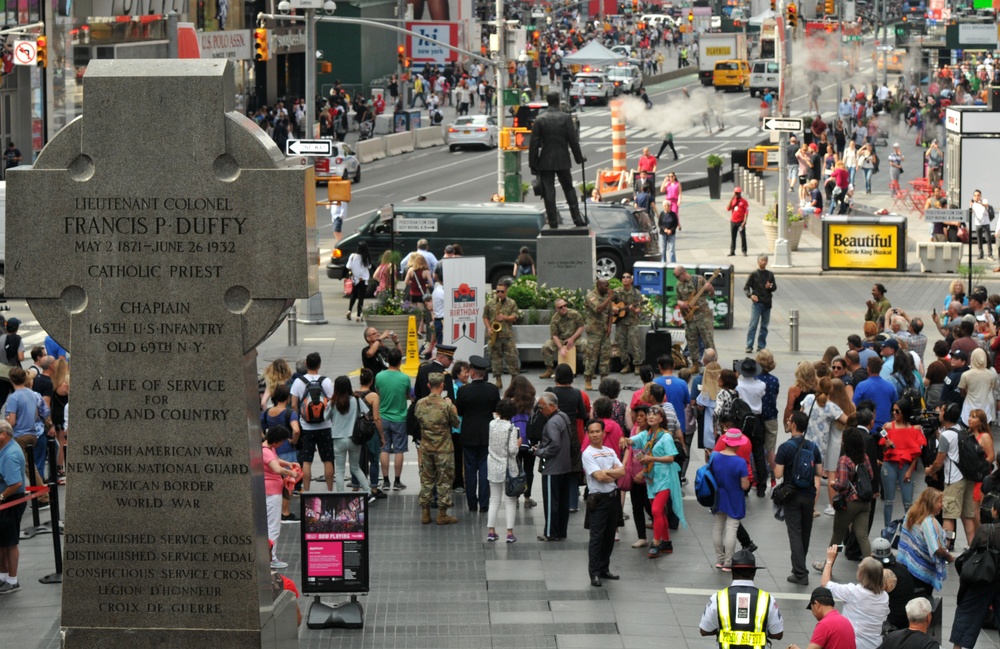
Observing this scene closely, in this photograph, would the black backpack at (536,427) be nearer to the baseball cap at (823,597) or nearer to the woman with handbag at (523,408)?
the woman with handbag at (523,408)

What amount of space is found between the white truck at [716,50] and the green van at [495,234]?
182 ft

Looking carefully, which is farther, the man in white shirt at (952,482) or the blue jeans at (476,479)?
the blue jeans at (476,479)

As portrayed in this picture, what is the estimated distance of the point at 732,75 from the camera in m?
84.1

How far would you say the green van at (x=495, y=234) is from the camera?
3094 centimetres

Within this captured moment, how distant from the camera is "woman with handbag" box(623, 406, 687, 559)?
49.5 feet

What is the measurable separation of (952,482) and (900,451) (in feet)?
1.98

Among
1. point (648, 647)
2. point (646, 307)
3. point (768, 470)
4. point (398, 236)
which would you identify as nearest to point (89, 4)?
point (398, 236)

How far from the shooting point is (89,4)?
52594mm

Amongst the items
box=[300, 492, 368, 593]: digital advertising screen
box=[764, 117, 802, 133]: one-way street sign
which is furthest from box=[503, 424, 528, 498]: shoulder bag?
box=[764, 117, 802, 133]: one-way street sign

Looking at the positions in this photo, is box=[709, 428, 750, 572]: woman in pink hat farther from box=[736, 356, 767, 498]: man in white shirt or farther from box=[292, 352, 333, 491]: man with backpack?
box=[292, 352, 333, 491]: man with backpack

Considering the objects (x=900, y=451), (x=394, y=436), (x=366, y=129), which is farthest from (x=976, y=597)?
(x=366, y=129)

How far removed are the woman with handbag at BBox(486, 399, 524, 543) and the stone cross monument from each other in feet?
17.2

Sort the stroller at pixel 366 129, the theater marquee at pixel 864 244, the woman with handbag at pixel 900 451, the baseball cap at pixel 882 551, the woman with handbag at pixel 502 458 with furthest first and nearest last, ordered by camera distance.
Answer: the stroller at pixel 366 129 → the theater marquee at pixel 864 244 → the woman with handbag at pixel 900 451 → the woman with handbag at pixel 502 458 → the baseball cap at pixel 882 551

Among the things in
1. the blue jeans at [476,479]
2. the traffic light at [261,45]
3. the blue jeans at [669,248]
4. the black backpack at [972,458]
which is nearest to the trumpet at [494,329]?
the blue jeans at [476,479]
